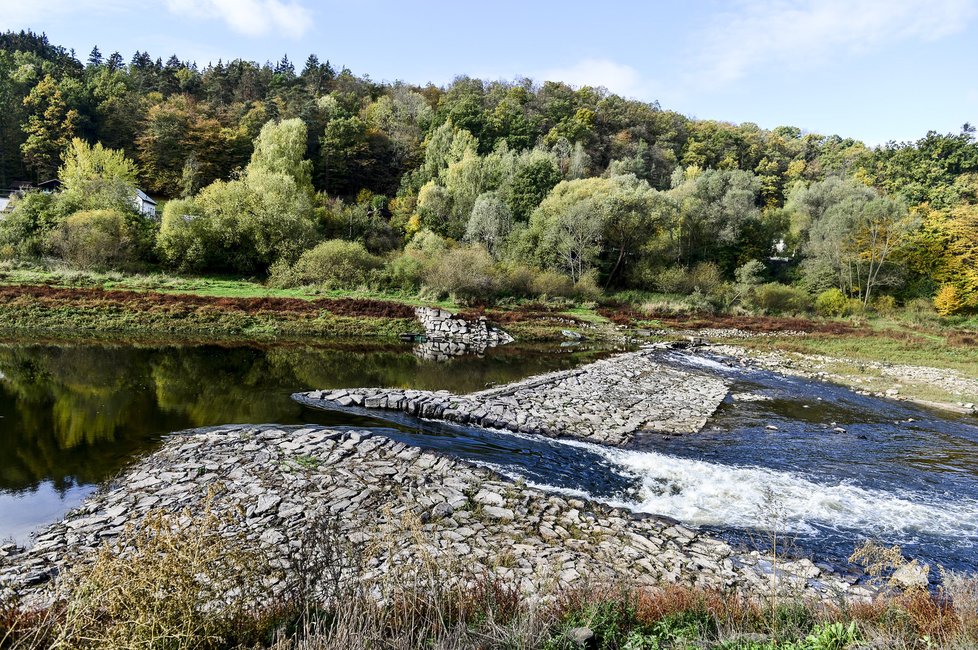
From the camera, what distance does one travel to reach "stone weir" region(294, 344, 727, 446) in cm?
1270

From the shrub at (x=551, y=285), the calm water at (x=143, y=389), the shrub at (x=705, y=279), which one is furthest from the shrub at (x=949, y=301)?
the calm water at (x=143, y=389)

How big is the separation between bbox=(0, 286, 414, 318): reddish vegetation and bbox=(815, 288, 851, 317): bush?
3529 centimetres

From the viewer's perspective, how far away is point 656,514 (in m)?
8.34

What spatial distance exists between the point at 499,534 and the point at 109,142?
78643 millimetres

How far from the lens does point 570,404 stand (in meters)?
14.5

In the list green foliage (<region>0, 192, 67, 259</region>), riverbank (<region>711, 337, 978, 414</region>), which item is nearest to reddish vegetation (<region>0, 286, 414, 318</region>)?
green foliage (<region>0, 192, 67, 259</region>)

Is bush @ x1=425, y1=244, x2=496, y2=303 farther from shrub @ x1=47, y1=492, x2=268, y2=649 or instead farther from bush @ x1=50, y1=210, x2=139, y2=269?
shrub @ x1=47, y1=492, x2=268, y2=649

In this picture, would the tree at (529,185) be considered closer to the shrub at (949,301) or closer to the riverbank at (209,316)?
the riverbank at (209,316)

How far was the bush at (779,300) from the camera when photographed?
138ft

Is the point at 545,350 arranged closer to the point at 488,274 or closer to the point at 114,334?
the point at 488,274

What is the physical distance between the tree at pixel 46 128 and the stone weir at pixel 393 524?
70.8 m

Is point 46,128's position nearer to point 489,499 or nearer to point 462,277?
point 462,277

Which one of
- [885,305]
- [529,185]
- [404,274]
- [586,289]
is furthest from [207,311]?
[885,305]

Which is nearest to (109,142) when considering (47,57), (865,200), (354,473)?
(47,57)
